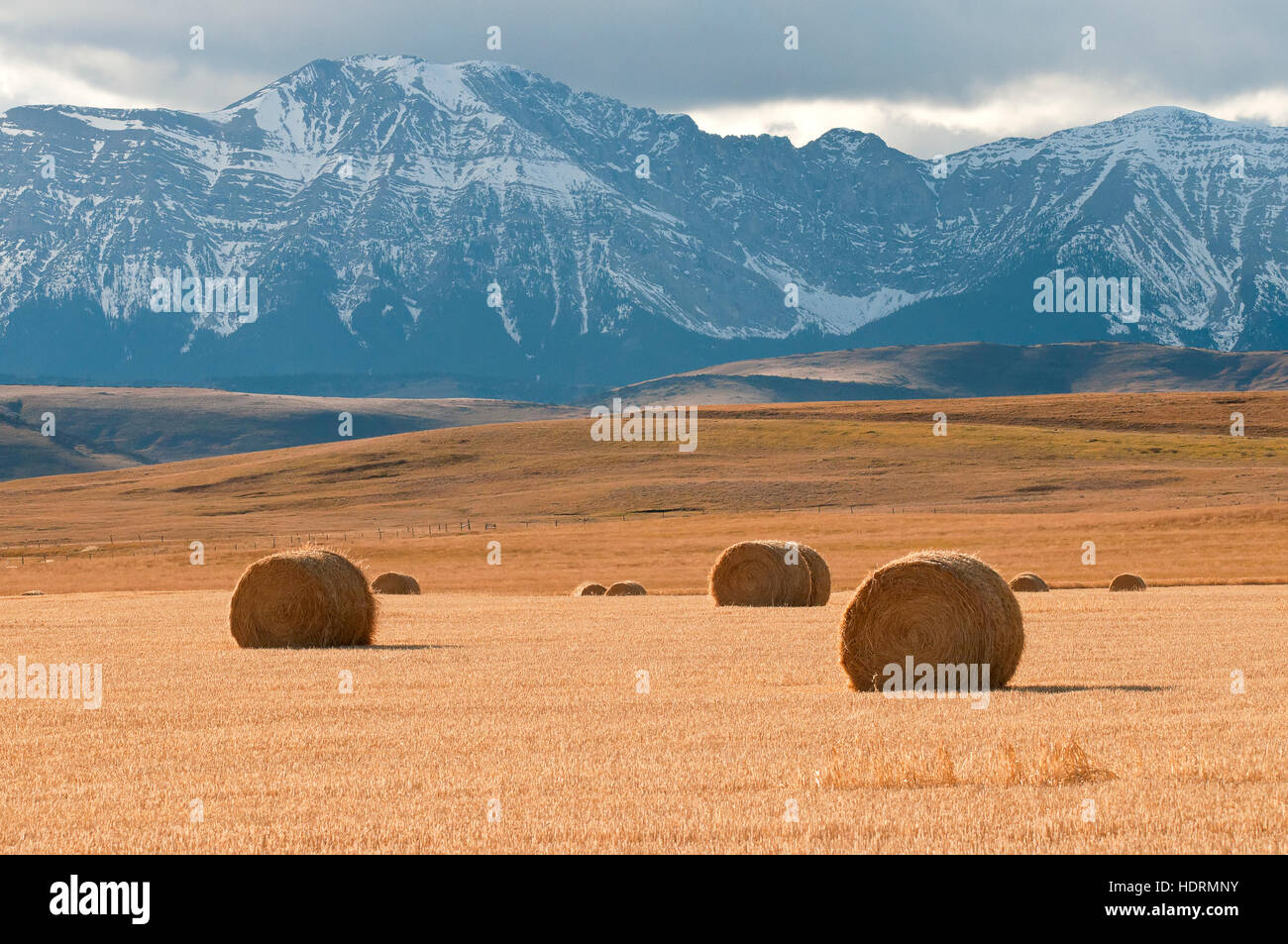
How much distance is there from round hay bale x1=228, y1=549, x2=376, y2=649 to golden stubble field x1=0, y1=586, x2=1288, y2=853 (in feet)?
2.76

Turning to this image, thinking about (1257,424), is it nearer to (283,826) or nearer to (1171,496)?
(1171,496)

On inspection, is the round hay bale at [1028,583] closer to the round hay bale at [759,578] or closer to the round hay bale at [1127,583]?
the round hay bale at [1127,583]

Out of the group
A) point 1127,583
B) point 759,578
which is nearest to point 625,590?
point 759,578

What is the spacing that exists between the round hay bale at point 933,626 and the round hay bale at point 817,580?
61.9 ft

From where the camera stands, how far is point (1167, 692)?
19.1 meters

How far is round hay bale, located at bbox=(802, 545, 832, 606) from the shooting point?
4022 cm

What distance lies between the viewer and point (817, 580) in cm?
4041

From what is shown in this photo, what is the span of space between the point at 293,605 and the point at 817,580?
16275 mm

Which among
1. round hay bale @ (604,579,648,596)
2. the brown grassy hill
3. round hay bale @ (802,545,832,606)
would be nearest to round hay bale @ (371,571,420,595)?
the brown grassy hill

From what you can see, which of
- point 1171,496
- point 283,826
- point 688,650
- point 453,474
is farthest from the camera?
point 453,474

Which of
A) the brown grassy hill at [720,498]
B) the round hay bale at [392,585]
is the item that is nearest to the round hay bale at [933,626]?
the brown grassy hill at [720,498]
